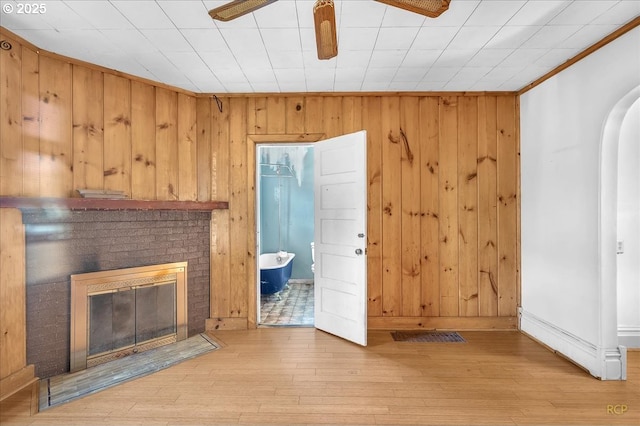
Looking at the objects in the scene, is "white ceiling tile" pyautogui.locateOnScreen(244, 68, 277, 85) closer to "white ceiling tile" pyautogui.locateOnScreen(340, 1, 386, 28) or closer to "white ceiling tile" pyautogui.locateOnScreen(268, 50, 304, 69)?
"white ceiling tile" pyautogui.locateOnScreen(268, 50, 304, 69)

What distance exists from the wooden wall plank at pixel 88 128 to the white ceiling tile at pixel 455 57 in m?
2.96

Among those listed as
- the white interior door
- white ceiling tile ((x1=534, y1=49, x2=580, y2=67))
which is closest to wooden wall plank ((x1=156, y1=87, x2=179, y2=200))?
the white interior door

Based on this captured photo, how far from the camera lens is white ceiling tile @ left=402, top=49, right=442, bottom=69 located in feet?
7.84

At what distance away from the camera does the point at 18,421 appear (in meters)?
1.84

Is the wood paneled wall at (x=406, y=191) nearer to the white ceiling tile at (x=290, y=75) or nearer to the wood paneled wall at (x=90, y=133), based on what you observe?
the wood paneled wall at (x=90, y=133)

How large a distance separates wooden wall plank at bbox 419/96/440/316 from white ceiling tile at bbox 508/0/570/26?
4.01 ft

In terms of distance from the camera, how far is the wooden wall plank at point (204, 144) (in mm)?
3229

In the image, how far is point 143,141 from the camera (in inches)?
113

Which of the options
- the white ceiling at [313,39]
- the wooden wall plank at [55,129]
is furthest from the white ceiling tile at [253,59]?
the wooden wall plank at [55,129]

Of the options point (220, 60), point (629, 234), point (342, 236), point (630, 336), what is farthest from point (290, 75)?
point (630, 336)

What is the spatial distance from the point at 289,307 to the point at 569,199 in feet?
10.4

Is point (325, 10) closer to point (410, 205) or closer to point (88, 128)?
point (410, 205)

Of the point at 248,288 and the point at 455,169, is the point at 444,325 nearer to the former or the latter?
the point at 455,169

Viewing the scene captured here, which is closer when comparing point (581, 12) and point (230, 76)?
point (581, 12)
